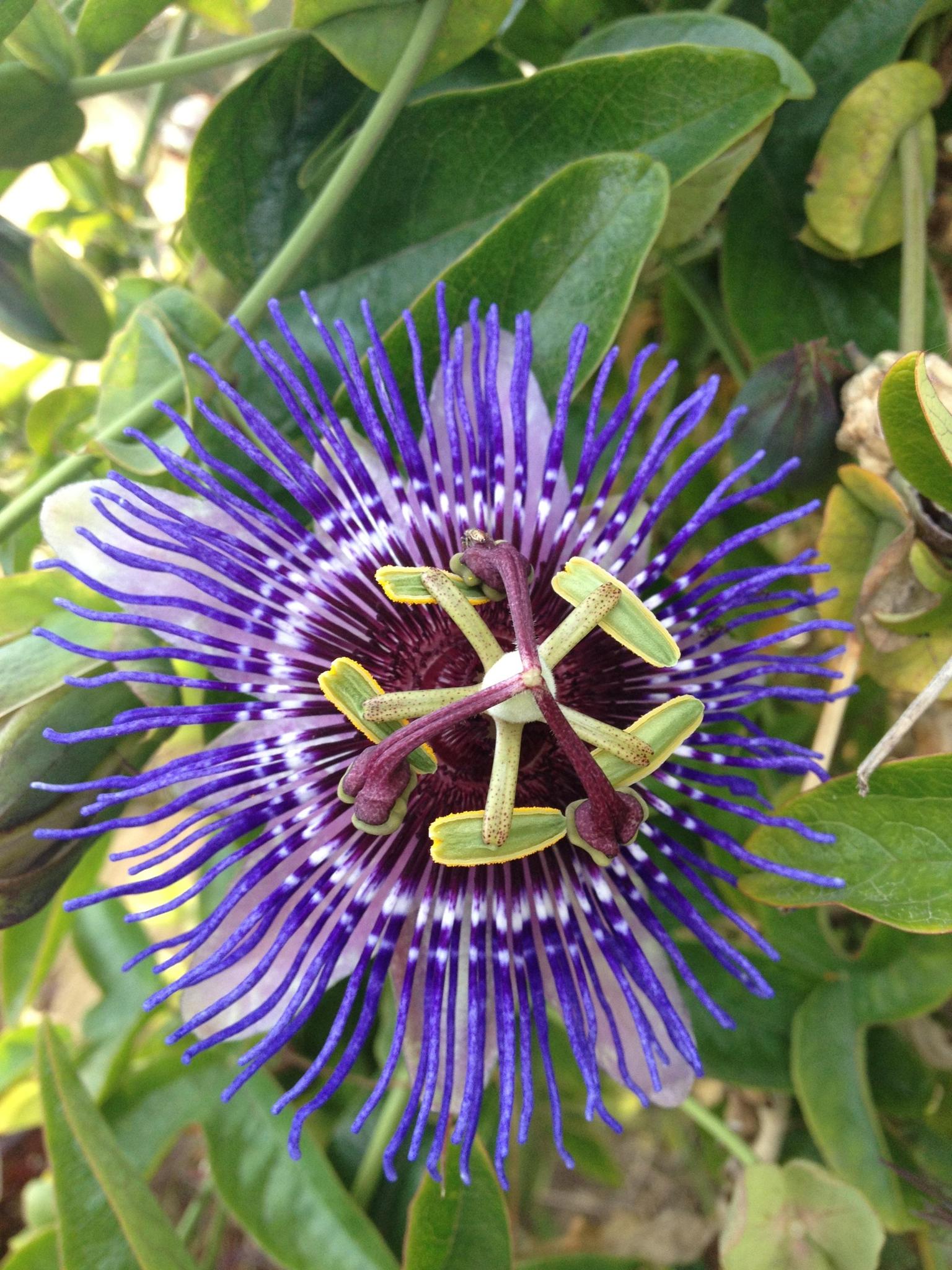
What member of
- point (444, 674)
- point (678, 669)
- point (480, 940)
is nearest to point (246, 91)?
point (444, 674)

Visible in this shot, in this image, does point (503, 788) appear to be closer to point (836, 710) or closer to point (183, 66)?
point (836, 710)

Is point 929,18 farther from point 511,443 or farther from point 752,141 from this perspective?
point 511,443

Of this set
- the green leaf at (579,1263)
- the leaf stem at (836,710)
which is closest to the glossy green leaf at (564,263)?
the leaf stem at (836,710)

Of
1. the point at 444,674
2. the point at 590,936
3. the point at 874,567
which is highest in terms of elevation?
the point at 444,674

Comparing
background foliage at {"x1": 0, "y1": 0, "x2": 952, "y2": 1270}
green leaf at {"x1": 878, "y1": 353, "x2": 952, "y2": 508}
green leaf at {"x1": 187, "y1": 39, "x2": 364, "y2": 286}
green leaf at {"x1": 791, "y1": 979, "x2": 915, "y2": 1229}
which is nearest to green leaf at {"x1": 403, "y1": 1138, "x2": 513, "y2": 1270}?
background foliage at {"x1": 0, "y1": 0, "x2": 952, "y2": 1270}

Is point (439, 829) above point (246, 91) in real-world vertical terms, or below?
below

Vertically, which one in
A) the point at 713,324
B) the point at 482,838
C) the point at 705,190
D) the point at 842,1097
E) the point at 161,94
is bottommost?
the point at 842,1097

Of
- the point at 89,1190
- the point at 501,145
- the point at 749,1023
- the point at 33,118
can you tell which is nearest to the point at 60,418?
the point at 33,118
